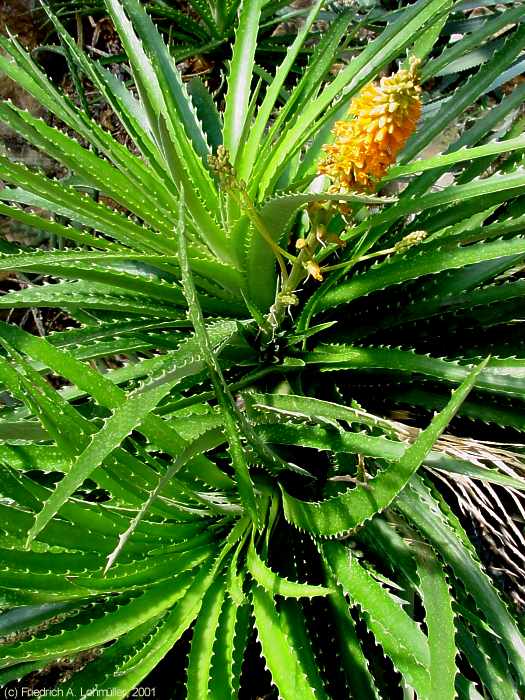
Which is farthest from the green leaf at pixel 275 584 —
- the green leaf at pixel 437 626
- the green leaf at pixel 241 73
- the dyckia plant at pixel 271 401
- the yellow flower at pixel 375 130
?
the green leaf at pixel 241 73

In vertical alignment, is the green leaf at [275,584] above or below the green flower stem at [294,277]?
below

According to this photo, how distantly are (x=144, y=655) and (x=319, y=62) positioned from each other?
3.12 feet

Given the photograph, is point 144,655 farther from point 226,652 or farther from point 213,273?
point 213,273

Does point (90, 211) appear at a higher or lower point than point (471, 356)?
higher

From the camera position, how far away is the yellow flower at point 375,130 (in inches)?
25.2

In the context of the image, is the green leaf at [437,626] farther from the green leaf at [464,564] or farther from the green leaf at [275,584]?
the green leaf at [275,584]

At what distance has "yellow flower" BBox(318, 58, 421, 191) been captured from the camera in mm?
639

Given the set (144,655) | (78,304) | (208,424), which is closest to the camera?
(144,655)

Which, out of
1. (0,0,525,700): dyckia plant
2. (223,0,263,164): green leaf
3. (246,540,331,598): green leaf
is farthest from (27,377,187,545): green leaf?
(223,0,263,164): green leaf

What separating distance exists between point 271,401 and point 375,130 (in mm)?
407

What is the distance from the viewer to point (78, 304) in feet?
3.31

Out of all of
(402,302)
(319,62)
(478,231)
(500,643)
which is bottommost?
(500,643)

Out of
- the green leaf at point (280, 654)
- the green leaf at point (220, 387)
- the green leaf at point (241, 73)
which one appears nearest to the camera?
the green leaf at point (220, 387)

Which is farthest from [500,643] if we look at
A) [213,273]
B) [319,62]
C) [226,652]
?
[319,62]
